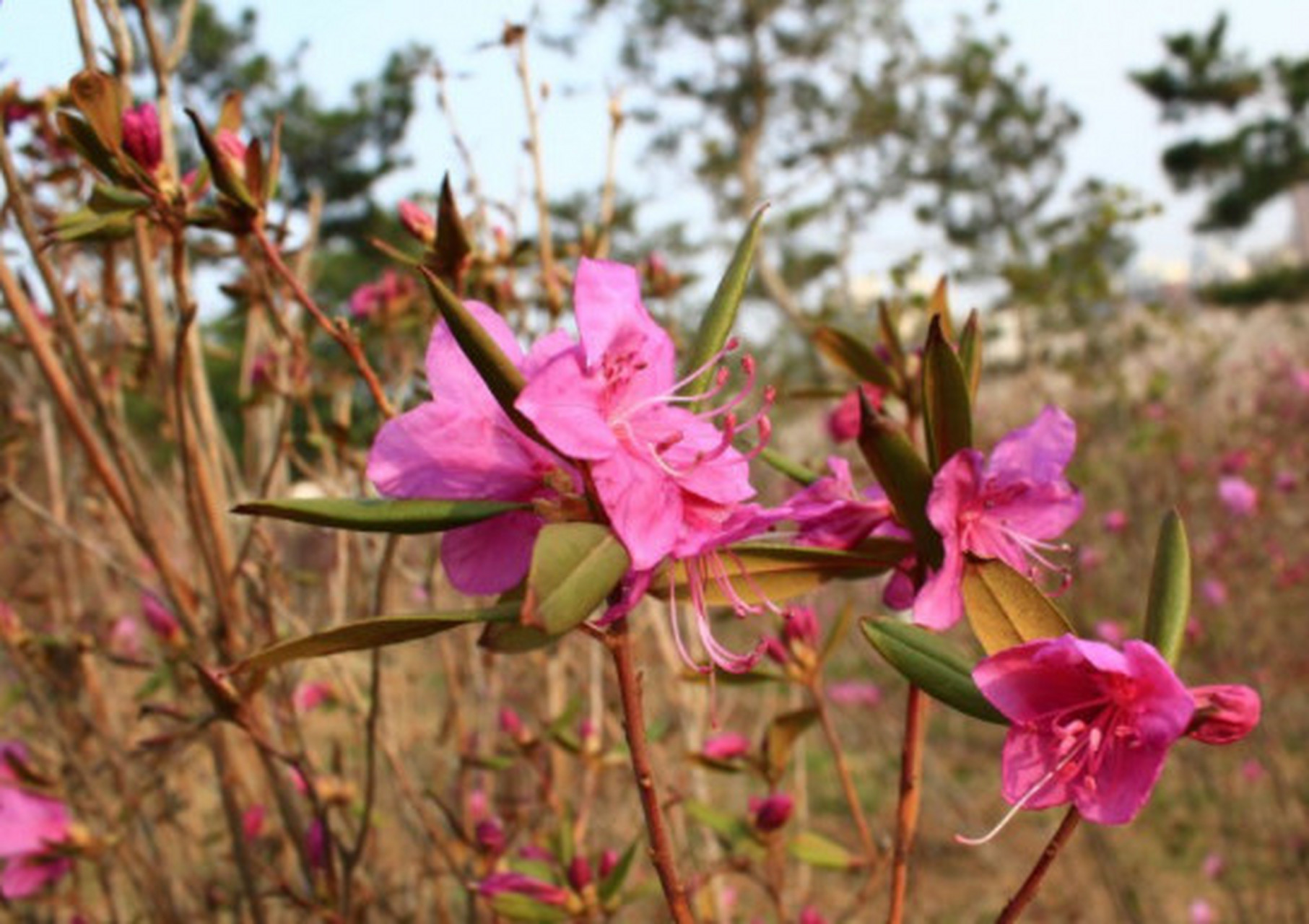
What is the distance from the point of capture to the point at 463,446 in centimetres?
54

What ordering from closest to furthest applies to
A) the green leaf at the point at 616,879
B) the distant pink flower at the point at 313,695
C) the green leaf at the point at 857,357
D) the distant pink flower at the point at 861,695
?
the green leaf at the point at 857,357 → the green leaf at the point at 616,879 → the distant pink flower at the point at 313,695 → the distant pink flower at the point at 861,695

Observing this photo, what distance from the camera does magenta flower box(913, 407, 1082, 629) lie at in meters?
0.59

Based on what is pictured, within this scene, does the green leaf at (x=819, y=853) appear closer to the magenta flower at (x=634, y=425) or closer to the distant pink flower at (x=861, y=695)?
the magenta flower at (x=634, y=425)

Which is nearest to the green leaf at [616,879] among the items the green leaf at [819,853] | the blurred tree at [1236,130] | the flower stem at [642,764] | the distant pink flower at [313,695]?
the green leaf at [819,853]

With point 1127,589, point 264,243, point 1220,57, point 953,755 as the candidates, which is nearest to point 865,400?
point 264,243

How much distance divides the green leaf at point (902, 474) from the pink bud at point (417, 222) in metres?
0.55

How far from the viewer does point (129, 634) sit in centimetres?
229

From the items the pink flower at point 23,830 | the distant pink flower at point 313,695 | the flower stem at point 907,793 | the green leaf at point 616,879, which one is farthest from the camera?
the distant pink flower at point 313,695

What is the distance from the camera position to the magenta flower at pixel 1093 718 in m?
0.53

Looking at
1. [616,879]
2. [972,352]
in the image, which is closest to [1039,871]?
[972,352]

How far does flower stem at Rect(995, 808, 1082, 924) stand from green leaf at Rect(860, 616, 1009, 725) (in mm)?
57

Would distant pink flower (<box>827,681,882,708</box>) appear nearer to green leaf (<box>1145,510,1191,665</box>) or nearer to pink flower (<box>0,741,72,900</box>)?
pink flower (<box>0,741,72,900</box>)

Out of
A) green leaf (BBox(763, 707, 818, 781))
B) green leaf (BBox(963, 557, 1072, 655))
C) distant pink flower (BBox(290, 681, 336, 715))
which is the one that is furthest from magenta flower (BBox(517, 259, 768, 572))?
distant pink flower (BBox(290, 681, 336, 715))

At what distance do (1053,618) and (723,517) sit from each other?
18 cm
